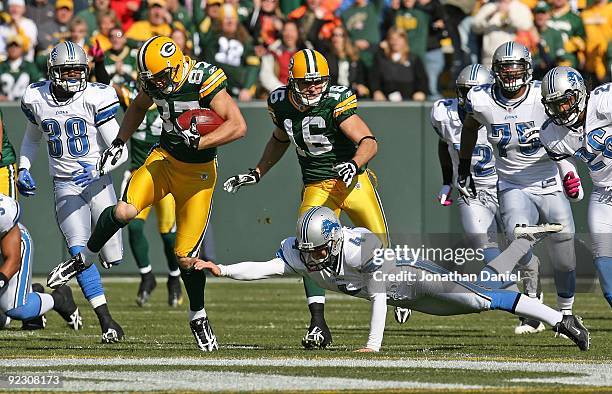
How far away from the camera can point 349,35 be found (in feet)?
49.7

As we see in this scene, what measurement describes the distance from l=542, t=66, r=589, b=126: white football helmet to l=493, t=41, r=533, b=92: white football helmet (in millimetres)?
659

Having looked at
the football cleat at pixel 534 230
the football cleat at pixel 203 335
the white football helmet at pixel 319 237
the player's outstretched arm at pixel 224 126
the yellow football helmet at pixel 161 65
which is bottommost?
the football cleat at pixel 203 335

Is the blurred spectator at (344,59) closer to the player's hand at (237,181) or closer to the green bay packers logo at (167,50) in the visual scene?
the player's hand at (237,181)

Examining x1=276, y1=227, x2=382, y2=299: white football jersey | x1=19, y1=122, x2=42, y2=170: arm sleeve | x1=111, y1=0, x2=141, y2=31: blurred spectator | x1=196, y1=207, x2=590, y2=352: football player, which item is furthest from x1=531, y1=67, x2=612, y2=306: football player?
x1=111, y1=0, x2=141, y2=31: blurred spectator

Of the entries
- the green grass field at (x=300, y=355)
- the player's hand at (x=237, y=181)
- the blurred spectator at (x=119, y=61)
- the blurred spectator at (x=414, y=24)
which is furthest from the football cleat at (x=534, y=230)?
the blurred spectator at (x=414, y=24)

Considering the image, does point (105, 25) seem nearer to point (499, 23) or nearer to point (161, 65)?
point (499, 23)

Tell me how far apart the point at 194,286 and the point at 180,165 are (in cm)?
73

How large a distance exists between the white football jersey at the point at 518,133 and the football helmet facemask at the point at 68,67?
2.63m

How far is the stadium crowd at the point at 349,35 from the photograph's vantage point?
48.1ft

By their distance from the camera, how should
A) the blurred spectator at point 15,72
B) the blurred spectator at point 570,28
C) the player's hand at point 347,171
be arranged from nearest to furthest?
1. the player's hand at point 347,171
2. the blurred spectator at point 15,72
3. the blurred spectator at point 570,28

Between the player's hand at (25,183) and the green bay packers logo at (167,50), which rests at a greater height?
the green bay packers logo at (167,50)

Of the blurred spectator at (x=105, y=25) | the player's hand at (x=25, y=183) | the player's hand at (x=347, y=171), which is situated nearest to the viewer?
the player's hand at (x=347, y=171)

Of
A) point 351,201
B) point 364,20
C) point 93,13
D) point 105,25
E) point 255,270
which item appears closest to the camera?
point 255,270

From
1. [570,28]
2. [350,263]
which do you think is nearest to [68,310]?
[350,263]
